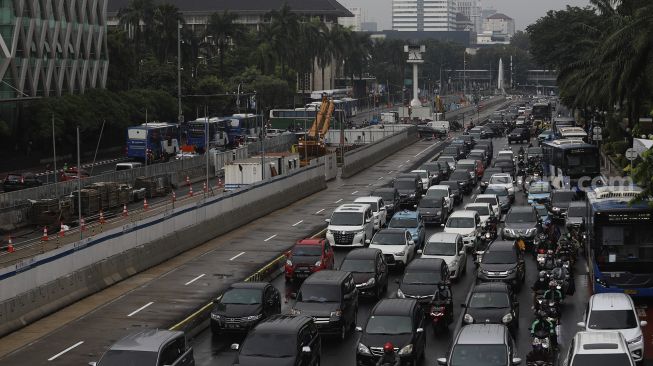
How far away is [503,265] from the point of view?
3291 centimetres

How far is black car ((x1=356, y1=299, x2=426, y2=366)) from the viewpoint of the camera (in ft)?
78.2

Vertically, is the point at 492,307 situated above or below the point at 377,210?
below

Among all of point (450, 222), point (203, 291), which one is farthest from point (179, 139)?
point (203, 291)

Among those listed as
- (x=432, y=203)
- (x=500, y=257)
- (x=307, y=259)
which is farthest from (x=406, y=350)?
(x=432, y=203)

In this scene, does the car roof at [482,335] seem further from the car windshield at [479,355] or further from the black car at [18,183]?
the black car at [18,183]

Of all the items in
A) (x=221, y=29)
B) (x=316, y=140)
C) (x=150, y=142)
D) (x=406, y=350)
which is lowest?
(x=406, y=350)

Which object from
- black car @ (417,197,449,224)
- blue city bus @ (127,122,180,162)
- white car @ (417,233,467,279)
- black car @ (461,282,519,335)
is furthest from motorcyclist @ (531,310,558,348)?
blue city bus @ (127,122,180,162)

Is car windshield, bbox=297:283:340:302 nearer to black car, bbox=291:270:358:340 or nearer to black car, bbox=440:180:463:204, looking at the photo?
black car, bbox=291:270:358:340

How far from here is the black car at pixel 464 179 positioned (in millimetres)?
59594

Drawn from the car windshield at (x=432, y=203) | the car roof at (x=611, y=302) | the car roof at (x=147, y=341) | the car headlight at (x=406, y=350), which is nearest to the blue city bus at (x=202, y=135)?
the car windshield at (x=432, y=203)

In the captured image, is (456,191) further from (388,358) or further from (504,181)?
(388,358)

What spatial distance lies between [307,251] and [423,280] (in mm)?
5871

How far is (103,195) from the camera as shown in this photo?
56.6 m

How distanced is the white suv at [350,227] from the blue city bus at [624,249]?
40.2 ft
